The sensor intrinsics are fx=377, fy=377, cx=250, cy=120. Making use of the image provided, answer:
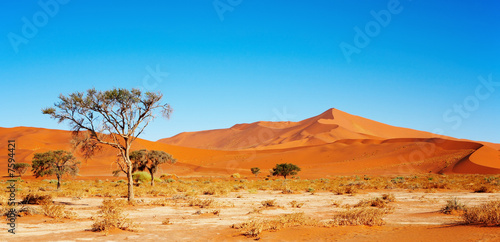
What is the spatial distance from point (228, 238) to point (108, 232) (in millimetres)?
3675

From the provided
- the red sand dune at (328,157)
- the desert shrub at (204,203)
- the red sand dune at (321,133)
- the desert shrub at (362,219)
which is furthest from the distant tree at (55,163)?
the red sand dune at (321,133)

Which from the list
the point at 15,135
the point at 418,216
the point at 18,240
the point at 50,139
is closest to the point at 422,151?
the point at 418,216

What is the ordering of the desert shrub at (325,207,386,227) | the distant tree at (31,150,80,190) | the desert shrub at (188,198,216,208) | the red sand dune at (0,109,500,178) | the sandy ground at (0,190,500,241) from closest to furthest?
1. the sandy ground at (0,190,500,241)
2. the desert shrub at (325,207,386,227)
3. the desert shrub at (188,198,216,208)
4. the distant tree at (31,150,80,190)
5. the red sand dune at (0,109,500,178)

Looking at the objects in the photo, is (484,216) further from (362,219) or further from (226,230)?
(226,230)

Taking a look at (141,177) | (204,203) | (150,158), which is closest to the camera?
A: (204,203)

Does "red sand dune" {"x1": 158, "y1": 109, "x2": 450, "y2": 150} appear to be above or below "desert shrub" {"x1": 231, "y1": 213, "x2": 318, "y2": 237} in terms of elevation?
above

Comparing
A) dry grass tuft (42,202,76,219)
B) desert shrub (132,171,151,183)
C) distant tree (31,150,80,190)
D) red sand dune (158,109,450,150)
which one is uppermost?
red sand dune (158,109,450,150)

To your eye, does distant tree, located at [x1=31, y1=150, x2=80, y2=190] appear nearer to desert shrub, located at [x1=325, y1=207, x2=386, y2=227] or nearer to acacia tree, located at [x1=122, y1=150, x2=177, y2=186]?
acacia tree, located at [x1=122, y1=150, x2=177, y2=186]

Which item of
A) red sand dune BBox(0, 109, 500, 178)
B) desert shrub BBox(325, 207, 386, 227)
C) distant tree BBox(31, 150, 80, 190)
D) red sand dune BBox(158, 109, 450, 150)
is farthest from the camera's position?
red sand dune BBox(158, 109, 450, 150)

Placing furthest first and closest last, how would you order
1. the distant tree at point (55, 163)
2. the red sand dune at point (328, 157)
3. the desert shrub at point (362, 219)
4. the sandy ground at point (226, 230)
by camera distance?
the red sand dune at point (328, 157)
the distant tree at point (55, 163)
the desert shrub at point (362, 219)
the sandy ground at point (226, 230)

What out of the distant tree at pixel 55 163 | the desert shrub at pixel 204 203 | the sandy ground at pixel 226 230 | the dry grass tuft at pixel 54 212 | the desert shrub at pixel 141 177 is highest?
the distant tree at pixel 55 163

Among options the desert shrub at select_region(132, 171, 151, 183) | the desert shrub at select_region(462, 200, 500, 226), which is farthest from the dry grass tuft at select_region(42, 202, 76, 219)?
the desert shrub at select_region(132, 171, 151, 183)

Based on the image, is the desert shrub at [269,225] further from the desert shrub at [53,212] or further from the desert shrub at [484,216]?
the desert shrub at [53,212]

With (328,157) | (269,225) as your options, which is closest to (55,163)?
(269,225)
